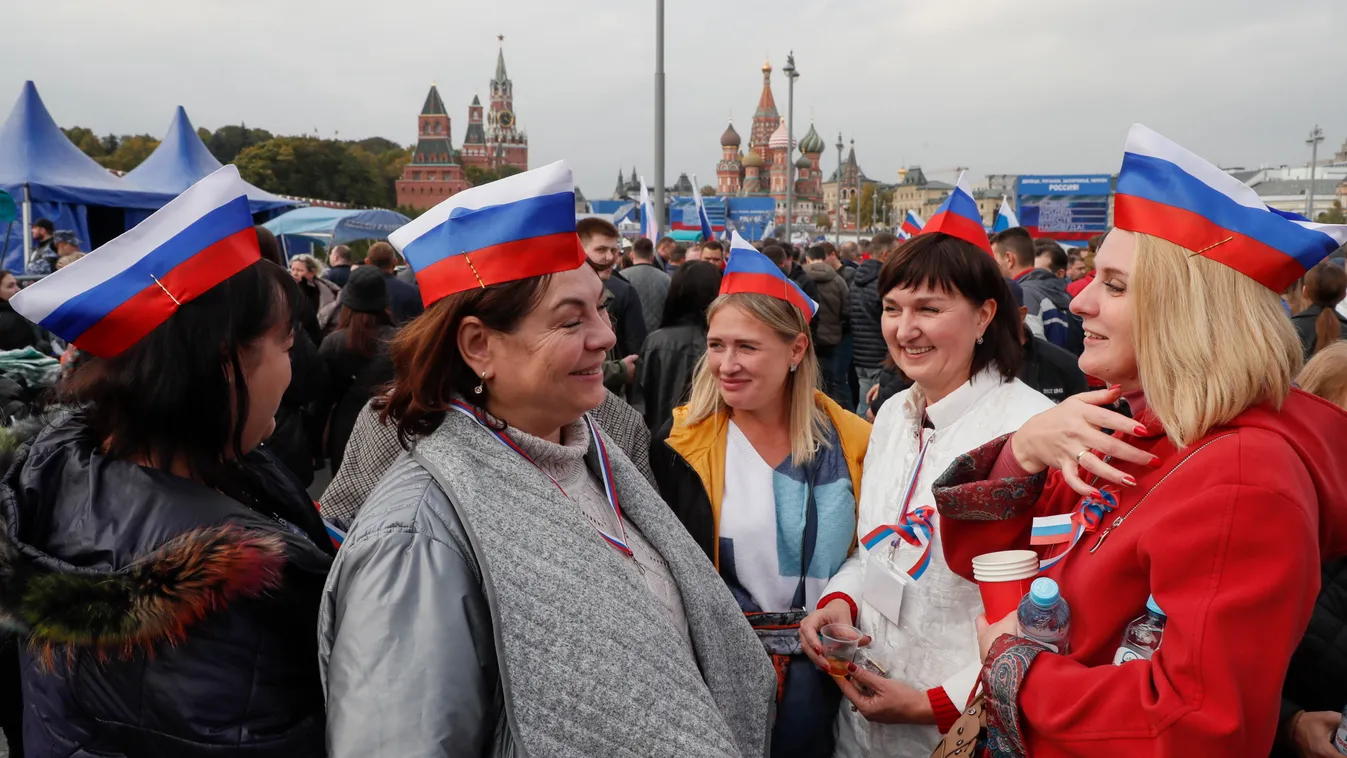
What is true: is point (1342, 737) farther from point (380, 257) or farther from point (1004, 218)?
point (1004, 218)

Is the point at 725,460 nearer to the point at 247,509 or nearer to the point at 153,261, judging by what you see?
the point at 247,509

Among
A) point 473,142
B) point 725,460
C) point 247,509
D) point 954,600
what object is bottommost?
point 954,600

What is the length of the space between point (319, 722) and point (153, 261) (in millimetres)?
862

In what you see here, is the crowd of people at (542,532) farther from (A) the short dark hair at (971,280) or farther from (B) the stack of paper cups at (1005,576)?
(A) the short dark hair at (971,280)

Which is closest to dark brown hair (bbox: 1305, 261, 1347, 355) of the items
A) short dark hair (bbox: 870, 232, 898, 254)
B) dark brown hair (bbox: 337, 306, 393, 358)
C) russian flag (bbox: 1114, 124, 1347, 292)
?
russian flag (bbox: 1114, 124, 1347, 292)

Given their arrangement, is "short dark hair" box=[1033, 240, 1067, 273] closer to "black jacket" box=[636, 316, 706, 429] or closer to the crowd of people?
"black jacket" box=[636, 316, 706, 429]

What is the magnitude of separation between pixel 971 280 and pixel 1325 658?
1.25 meters

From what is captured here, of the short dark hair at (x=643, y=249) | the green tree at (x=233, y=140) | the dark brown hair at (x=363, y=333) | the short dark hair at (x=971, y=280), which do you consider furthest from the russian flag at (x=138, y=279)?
the green tree at (x=233, y=140)

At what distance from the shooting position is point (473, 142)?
127 metres

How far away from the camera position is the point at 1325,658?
72.4 inches

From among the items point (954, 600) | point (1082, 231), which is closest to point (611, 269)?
point (954, 600)

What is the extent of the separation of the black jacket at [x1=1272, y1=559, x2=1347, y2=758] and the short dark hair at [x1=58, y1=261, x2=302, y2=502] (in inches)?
87.8

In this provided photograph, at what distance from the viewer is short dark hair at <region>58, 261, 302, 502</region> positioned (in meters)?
1.53

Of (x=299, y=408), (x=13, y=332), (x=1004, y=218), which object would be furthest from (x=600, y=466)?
(x=1004, y=218)
